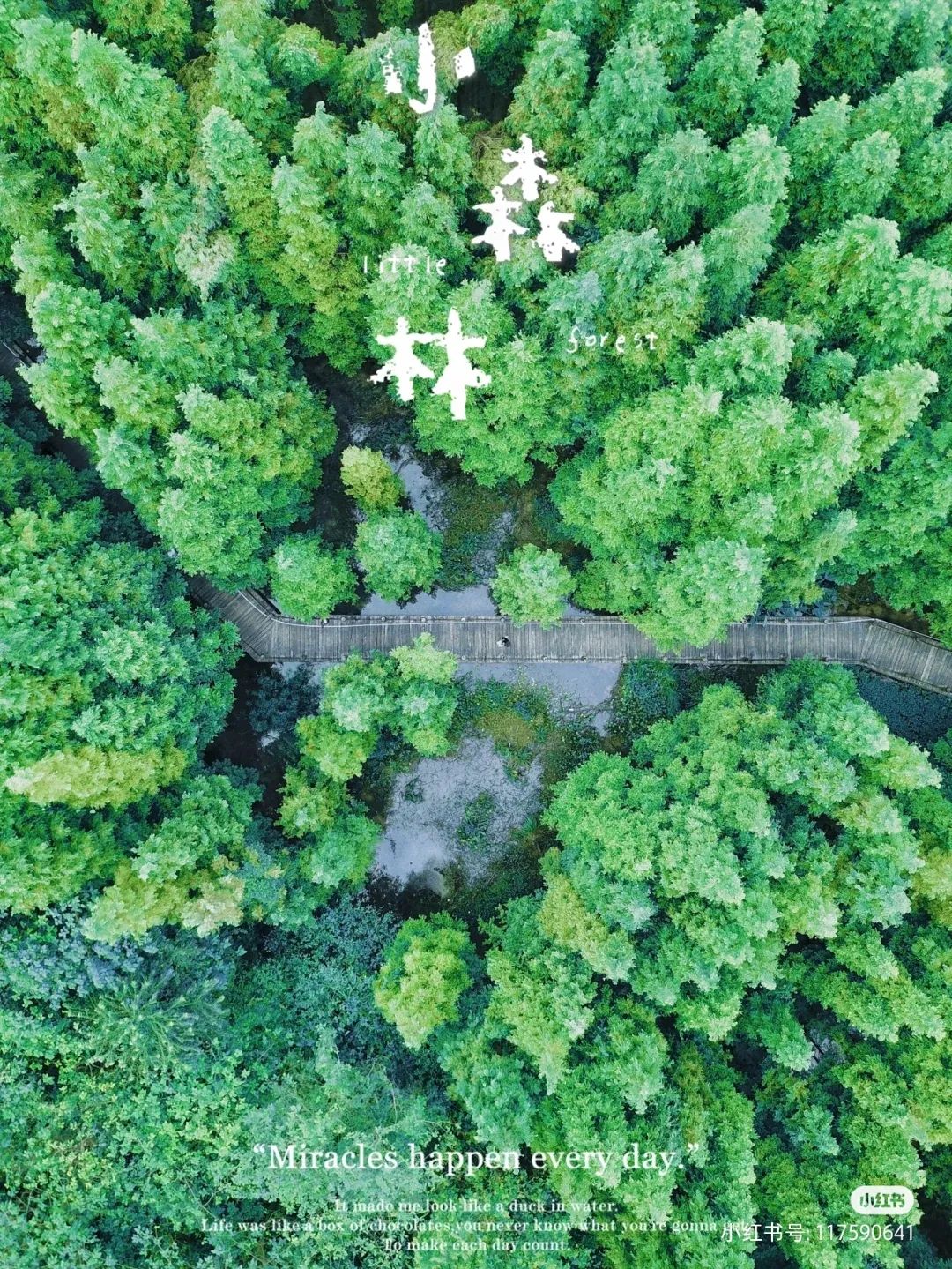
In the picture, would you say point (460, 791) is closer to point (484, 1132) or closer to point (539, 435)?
point (484, 1132)

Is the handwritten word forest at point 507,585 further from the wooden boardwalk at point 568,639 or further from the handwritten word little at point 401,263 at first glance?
the wooden boardwalk at point 568,639

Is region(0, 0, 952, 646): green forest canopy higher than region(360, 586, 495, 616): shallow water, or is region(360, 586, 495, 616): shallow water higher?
region(0, 0, 952, 646): green forest canopy

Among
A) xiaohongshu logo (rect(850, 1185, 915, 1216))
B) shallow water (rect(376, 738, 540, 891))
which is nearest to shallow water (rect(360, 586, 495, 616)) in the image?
shallow water (rect(376, 738, 540, 891))

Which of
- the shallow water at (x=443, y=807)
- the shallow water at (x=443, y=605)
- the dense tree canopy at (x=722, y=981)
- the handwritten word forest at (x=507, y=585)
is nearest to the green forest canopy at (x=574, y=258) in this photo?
the handwritten word forest at (x=507, y=585)

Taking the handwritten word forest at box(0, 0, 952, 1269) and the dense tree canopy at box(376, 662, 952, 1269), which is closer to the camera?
the handwritten word forest at box(0, 0, 952, 1269)

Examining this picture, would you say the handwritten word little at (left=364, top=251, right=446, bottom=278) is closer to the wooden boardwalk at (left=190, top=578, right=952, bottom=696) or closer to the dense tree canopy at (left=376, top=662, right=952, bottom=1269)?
the wooden boardwalk at (left=190, top=578, right=952, bottom=696)

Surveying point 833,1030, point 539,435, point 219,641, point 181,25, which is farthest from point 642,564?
point 181,25

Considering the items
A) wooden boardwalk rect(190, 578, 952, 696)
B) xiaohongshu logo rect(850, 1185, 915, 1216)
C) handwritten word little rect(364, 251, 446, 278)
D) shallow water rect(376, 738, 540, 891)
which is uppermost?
handwritten word little rect(364, 251, 446, 278)
